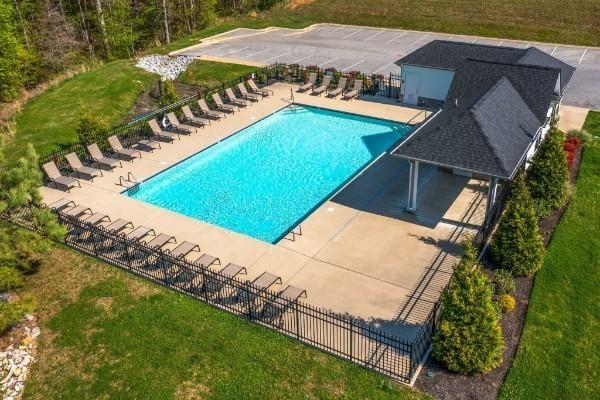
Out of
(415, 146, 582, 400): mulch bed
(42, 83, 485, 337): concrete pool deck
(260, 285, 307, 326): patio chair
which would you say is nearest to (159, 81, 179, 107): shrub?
(42, 83, 485, 337): concrete pool deck

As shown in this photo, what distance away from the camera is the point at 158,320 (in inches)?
639

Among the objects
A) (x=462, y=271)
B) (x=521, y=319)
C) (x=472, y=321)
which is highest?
(x=462, y=271)

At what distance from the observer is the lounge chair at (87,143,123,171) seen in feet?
85.6

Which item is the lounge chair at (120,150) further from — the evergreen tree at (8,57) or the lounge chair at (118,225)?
the evergreen tree at (8,57)

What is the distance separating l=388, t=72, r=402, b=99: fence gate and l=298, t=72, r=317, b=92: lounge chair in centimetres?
526

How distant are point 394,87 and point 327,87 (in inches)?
177

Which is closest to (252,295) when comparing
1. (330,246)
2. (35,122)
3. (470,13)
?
(330,246)

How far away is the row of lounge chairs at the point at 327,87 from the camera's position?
34781mm

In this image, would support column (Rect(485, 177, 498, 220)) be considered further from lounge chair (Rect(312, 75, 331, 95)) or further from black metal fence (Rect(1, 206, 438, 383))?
lounge chair (Rect(312, 75, 331, 95))

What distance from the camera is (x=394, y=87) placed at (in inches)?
1387

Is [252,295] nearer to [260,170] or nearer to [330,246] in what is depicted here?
[330,246]

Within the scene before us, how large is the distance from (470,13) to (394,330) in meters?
49.5

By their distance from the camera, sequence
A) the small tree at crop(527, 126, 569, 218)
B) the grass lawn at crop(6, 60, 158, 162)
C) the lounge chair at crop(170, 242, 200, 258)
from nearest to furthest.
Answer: the lounge chair at crop(170, 242, 200, 258) → the small tree at crop(527, 126, 569, 218) → the grass lawn at crop(6, 60, 158, 162)

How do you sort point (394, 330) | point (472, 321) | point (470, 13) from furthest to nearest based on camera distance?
point (470, 13)
point (394, 330)
point (472, 321)
